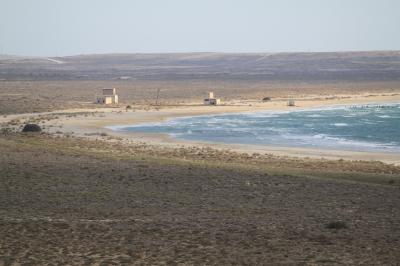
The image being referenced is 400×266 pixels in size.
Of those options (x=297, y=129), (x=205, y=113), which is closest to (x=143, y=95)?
(x=205, y=113)

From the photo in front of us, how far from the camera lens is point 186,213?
14727 millimetres

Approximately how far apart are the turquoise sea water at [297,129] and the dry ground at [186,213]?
1171 centimetres

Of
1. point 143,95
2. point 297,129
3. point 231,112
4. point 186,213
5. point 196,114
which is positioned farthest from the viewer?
point 143,95

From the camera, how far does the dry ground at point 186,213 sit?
11.0m

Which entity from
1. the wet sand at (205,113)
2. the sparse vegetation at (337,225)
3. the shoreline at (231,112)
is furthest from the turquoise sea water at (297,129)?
the sparse vegetation at (337,225)

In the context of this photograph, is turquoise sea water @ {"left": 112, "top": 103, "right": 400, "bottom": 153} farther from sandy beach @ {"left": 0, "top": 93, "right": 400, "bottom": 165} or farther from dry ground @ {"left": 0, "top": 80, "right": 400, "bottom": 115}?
dry ground @ {"left": 0, "top": 80, "right": 400, "bottom": 115}

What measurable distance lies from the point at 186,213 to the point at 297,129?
97.8 ft

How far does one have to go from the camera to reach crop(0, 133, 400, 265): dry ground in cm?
A: 1105

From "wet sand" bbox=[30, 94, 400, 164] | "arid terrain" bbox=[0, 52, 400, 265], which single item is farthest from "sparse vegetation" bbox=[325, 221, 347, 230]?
"wet sand" bbox=[30, 94, 400, 164]

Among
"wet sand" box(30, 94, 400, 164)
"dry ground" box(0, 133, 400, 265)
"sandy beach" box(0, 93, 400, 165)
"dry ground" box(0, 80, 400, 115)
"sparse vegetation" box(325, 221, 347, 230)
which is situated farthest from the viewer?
"dry ground" box(0, 80, 400, 115)

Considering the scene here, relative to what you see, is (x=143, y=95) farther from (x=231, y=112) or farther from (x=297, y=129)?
(x=297, y=129)

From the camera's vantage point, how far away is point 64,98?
2835 inches

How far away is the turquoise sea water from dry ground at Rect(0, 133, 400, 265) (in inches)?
461

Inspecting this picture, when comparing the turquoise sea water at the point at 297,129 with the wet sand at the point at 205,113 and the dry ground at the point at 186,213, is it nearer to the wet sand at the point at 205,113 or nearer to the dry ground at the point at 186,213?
the wet sand at the point at 205,113
